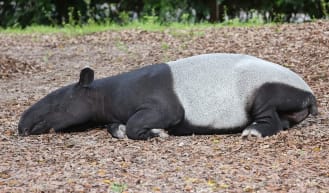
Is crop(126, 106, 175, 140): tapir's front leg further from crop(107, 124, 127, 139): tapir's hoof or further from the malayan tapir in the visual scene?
crop(107, 124, 127, 139): tapir's hoof

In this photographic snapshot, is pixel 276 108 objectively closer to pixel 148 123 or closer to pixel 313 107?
pixel 313 107

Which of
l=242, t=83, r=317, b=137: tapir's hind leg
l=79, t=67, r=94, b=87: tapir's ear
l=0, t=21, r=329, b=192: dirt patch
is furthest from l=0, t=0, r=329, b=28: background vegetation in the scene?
l=242, t=83, r=317, b=137: tapir's hind leg

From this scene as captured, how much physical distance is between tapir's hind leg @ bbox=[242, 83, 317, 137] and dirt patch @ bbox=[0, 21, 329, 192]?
0.13 meters

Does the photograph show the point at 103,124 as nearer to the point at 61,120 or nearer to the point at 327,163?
the point at 61,120

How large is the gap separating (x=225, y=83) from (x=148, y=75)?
731 mm

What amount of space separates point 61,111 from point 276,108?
2.00m

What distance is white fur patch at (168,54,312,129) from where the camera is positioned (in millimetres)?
7410

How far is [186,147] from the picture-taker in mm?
6906

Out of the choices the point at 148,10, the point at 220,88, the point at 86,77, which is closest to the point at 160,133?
the point at 220,88

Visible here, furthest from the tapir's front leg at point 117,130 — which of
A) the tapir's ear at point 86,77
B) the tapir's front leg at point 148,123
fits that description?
the tapir's ear at point 86,77

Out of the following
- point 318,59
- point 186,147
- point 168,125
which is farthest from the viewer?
point 318,59

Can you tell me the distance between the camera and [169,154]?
6.67 metres

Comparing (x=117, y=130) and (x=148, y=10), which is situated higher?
(x=148, y=10)

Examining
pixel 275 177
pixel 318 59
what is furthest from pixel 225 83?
pixel 318 59
